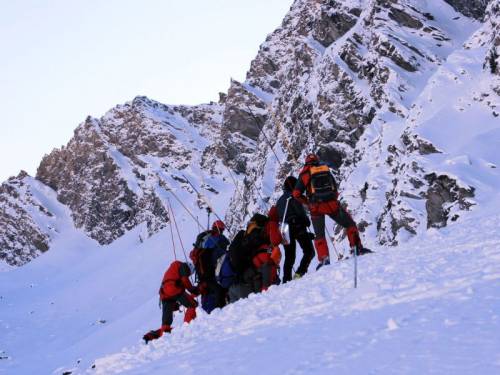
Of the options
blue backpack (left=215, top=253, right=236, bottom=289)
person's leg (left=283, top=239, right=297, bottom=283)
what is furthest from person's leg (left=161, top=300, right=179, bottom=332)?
person's leg (left=283, top=239, right=297, bottom=283)

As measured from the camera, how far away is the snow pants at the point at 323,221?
10820mm

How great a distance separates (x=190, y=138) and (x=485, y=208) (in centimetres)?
9106

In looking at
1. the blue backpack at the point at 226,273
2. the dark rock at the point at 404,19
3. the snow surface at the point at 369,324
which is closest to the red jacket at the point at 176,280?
the blue backpack at the point at 226,273

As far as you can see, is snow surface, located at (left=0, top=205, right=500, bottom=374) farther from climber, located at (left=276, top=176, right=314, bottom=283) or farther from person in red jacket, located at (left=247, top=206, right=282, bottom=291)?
climber, located at (left=276, top=176, right=314, bottom=283)

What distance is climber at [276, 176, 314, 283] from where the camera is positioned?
1123 cm

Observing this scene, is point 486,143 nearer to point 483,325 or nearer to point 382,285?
point 382,285

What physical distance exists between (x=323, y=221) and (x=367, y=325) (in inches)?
224

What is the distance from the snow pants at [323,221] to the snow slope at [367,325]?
1.04m

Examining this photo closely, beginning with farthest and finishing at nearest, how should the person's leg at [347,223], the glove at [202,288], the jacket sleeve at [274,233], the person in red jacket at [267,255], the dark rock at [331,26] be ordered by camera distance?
the dark rock at [331,26] < the glove at [202,288] < the person's leg at [347,223] < the person in red jacket at [267,255] < the jacket sleeve at [274,233]

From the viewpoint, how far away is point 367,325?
17.7 ft

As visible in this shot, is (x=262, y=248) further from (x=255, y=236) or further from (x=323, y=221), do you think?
(x=323, y=221)

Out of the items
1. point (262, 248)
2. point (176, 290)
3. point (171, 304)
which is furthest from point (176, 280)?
point (262, 248)

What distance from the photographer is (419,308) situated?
5598 mm

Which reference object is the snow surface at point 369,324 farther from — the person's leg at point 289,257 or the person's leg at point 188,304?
the person's leg at point 188,304
